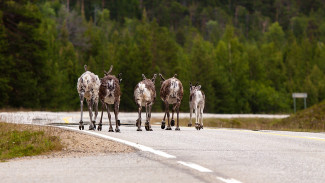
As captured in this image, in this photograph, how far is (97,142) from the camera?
46.0 ft

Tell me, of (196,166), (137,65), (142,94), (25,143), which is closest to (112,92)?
(142,94)

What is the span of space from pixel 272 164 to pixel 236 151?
7.02 feet

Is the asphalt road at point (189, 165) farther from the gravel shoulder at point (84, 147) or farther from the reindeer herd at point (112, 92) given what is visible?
the reindeer herd at point (112, 92)

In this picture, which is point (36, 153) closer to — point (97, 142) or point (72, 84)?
point (97, 142)

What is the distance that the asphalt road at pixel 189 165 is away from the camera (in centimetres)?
862

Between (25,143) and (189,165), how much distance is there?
6.22 meters

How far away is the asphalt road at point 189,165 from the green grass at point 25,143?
1.86 m

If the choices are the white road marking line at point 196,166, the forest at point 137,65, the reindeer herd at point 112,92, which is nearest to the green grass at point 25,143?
the reindeer herd at point 112,92

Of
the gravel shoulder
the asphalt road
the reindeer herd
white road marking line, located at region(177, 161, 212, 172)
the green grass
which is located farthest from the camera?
the reindeer herd

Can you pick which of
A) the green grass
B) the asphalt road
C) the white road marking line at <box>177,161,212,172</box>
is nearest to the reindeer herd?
the green grass

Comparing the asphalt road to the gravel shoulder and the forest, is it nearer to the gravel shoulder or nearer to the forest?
the gravel shoulder

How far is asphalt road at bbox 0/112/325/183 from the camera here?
862 centimetres

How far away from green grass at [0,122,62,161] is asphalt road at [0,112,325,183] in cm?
186

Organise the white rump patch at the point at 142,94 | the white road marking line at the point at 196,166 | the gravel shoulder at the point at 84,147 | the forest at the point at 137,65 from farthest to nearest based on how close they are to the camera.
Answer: the forest at the point at 137,65 → the white rump patch at the point at 142,94 → the gravel shoulder at the point at 84,147 → the white road marking line at the point at 196,166
